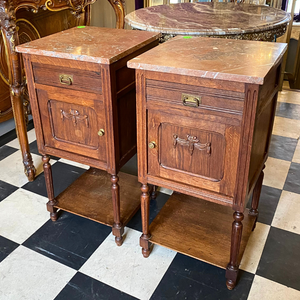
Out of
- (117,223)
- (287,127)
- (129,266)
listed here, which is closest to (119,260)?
(129,266)

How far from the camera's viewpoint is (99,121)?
142 cm

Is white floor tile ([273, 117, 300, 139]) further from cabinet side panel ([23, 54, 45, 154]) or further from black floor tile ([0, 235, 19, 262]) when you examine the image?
black floor tile ([0, 235, 19, 262])

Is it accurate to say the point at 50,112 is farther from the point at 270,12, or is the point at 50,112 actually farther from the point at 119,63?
the point at 270,12

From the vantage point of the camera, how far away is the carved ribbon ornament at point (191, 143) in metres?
1.25

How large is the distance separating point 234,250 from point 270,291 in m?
0.25

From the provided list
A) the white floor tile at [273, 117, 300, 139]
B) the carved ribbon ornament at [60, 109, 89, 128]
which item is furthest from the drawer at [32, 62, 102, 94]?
the white floor tile at [273, 117, 300, 139]

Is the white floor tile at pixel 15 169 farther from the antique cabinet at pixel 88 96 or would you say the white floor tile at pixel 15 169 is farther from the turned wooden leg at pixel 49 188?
the antique cabinet at pixel 88 96

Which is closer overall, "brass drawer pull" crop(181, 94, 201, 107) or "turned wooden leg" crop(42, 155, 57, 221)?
"brass drawer pull" crop(181, 94, 201, 107)

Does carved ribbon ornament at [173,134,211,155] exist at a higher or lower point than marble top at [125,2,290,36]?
lower

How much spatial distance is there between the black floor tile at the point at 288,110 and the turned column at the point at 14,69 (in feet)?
6.92

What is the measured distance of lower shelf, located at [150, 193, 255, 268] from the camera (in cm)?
151

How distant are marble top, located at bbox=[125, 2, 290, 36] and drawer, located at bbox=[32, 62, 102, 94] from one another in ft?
2.14

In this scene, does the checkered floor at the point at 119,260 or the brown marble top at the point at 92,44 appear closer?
the brown marble top at the point at 92,44

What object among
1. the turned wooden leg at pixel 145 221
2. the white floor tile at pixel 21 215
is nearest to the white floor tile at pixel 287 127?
the turned wooden leg at pixel 145 221
